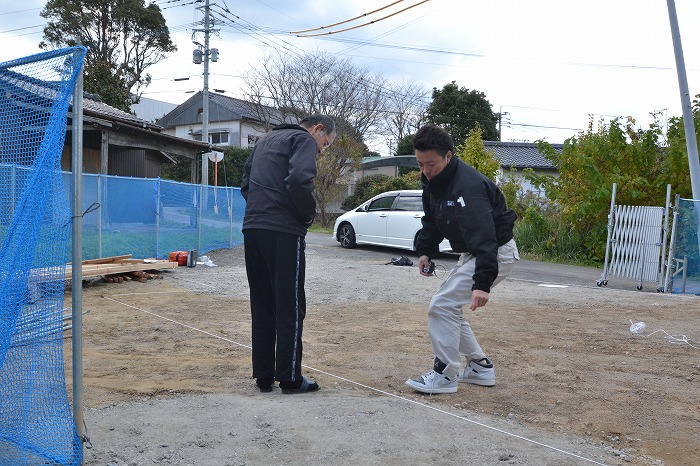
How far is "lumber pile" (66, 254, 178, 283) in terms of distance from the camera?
9.24m

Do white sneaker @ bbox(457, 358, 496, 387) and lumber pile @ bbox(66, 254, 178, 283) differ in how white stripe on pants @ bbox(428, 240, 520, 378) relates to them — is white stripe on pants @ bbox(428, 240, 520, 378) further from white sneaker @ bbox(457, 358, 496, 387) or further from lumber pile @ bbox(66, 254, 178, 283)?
lumber pile @ bbox(66, 254, 178, 283)

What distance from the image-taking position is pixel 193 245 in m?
13.4

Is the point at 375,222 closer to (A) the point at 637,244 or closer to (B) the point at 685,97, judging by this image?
(A) the point at 637,244

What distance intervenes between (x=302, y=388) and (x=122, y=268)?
6.39m

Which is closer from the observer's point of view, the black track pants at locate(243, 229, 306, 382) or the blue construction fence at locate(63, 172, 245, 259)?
the black track pants at locate(243, 229, 306, 382)

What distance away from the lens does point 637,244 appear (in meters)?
11.6

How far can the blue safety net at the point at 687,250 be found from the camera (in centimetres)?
1104

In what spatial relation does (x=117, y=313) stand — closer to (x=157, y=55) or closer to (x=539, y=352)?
(x=539, y=352)

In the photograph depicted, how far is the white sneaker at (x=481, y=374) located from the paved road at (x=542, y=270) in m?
7.67

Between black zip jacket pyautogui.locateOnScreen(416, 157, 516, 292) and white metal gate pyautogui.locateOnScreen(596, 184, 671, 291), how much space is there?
26.8 ft

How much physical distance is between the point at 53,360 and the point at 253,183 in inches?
64.4

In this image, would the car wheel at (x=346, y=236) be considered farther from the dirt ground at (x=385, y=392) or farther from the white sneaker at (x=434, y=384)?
the white sneaker at (x=434, y=384)

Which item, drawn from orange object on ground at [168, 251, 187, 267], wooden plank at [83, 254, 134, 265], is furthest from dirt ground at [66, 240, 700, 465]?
orange object on ground at [168, 251, 187, 267]

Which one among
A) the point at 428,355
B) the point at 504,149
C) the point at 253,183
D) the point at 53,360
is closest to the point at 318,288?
the point at 428,355
